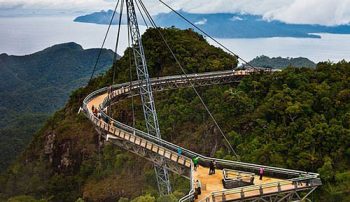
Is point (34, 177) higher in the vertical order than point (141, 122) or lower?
lower

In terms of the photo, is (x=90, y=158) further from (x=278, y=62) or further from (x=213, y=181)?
(x=278, y=62)

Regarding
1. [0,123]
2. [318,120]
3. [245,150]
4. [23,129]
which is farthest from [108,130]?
[0,123]

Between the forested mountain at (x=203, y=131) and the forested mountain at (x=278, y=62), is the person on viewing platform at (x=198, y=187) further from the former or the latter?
the forested mountain at (x=278, y=62)

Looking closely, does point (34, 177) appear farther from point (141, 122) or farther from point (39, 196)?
Answer: point (141, 122)

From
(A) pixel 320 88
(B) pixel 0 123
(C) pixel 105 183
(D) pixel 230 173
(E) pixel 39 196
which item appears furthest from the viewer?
(B) pixel 0 123

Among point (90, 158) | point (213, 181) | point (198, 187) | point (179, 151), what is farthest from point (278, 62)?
point (198, 187)

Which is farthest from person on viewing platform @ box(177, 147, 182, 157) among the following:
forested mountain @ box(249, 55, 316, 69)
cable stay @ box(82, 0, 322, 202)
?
forested mountain @ box(249, 55, 316, 69)

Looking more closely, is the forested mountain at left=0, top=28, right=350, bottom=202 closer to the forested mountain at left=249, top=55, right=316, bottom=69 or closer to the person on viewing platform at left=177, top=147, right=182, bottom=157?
the person on viewing platform at left=177, top=147, right=182, bottom=157

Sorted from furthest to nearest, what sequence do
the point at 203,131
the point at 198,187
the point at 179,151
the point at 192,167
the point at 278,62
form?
the point at 278,62
the point at 203,131
the point at 179,151
the point at 192,167
the point at 198,187

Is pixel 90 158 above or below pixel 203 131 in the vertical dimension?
below
